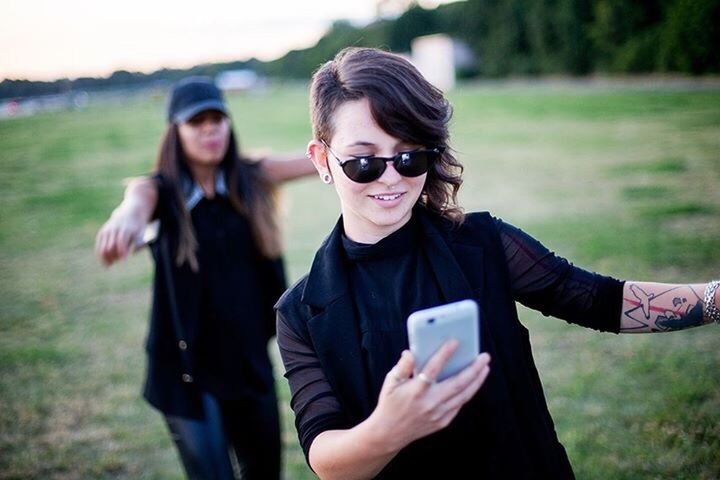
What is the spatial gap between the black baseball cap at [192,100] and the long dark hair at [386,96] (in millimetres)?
1761

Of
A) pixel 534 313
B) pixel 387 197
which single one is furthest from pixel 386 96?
pixel 534 313

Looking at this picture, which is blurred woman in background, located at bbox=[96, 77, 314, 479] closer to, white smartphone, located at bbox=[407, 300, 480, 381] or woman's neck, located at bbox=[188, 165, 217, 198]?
woman's neck, located at bbox=[188, 165, 217, 198]

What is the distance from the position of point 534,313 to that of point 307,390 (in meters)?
4.97

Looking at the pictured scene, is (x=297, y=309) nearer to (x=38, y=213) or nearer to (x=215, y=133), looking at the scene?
(x=215, y=133)

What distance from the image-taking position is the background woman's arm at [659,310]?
1846 mm

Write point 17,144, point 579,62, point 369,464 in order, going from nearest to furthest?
point 369,464 < point 17,144 < point 579,62

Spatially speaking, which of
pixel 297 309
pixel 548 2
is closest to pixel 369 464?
pixel 297 309

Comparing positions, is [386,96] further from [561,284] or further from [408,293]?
[561,284]

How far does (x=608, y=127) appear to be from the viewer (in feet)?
57.3

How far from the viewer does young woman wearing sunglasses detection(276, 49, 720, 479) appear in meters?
1.69

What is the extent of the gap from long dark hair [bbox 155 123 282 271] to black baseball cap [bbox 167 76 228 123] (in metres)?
0.11

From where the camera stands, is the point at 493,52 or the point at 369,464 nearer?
the point at 369,464

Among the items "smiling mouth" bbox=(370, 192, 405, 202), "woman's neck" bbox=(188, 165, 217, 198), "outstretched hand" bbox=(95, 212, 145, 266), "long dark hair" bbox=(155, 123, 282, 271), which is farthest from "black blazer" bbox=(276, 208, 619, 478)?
"woman's neck" bbox=(188, 165, 217, 198)

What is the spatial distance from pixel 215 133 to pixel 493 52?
47.4m
